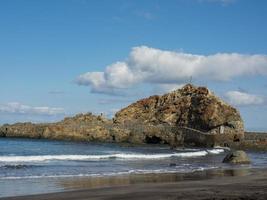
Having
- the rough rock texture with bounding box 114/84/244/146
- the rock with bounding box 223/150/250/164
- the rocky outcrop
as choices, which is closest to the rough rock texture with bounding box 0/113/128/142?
the rocky outcrop

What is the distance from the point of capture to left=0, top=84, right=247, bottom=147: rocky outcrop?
79.5 m

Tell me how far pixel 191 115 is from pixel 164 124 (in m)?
4.88

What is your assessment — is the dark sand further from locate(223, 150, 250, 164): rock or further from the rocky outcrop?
the rocky outcrop

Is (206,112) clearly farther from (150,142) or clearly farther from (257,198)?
(257,198)

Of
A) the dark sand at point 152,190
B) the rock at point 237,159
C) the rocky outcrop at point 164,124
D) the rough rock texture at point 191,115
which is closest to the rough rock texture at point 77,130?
the rocky outcrop at point 164,124

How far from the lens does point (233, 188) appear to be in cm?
2072

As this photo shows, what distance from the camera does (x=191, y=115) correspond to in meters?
86.1

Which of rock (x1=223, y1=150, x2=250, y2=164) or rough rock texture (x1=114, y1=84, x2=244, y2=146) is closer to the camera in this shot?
rock (x1=223, y1=150, x2=250, y2=164)

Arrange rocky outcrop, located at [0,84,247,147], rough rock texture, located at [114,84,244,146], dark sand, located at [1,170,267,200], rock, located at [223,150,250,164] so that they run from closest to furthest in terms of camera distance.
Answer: dark sand, located at [1,170,267,200] → rock, located at [223,150,250,164] → rough rock texture, located at [114,84,244,146] → rocky outcrop, located at [0,84,247,147]

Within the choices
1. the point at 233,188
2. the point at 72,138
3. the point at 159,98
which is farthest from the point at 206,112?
the point at 233,188

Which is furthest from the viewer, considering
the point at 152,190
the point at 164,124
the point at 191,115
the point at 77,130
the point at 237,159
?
the point at 164,124

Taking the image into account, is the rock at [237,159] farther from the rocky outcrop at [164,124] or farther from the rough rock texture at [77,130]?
the rough rock texture at [77,130]

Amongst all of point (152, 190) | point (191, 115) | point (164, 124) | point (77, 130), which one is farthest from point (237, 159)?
point (77, 130)

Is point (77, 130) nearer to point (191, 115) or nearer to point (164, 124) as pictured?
point (164, 124)
